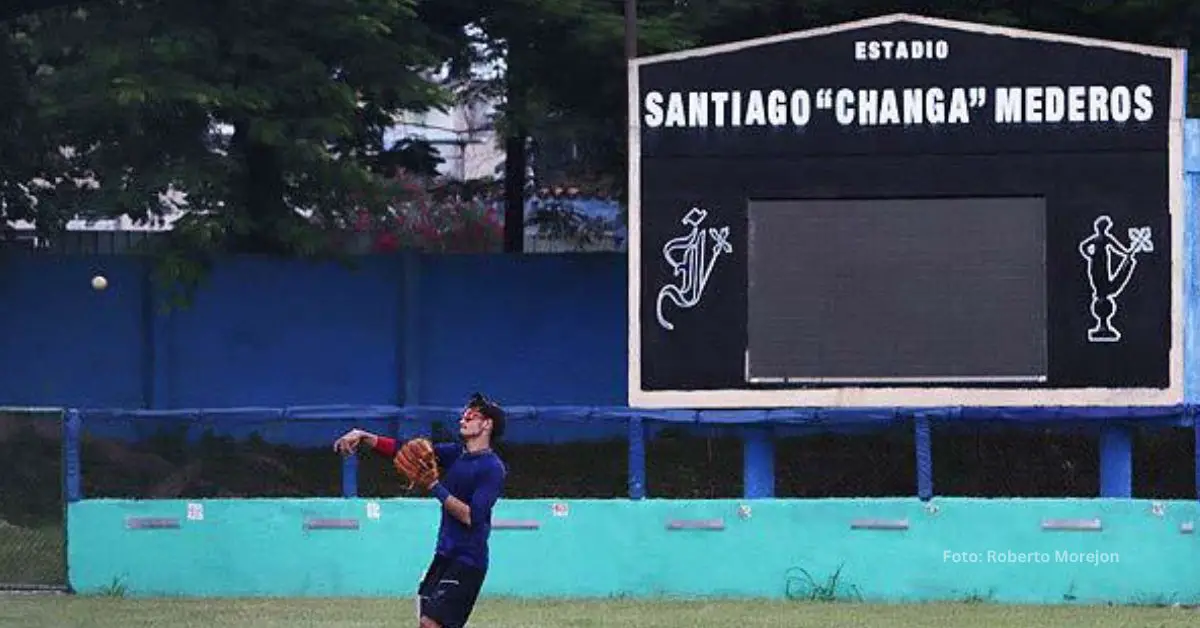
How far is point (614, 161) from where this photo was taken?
24.3 m

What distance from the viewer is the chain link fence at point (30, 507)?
1617 centimetres

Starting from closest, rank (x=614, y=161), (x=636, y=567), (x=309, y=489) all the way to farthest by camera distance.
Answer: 1. (x=636, y=567)
2. (x=309, y=489)
3. (x=614, y=161)

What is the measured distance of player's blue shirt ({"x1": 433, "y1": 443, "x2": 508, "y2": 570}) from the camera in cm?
1038

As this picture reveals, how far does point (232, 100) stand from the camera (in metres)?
20.2

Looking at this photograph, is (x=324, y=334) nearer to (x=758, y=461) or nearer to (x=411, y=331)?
(x=411, y=331)

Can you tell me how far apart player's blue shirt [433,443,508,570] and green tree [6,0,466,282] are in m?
10.1

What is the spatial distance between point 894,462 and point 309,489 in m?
6.11

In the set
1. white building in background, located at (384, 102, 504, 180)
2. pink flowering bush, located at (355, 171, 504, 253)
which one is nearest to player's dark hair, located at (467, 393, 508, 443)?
pink flowering bush, located at (355, 171, 504, 253)

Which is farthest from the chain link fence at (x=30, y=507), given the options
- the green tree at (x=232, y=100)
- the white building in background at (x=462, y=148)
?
the white building in background at (x=462, y=148)

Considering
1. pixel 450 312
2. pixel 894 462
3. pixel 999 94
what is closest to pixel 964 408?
pixel 999 94

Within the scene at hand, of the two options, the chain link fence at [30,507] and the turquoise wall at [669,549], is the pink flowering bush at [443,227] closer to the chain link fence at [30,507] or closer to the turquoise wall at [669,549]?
the chain link fence at [30,507]

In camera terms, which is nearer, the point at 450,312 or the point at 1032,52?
the point at 1032,52

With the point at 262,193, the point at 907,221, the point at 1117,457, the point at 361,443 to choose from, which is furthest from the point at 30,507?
the point at 1117,457

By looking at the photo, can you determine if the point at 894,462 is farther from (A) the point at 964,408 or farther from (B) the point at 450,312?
(A) the point at 964,408
